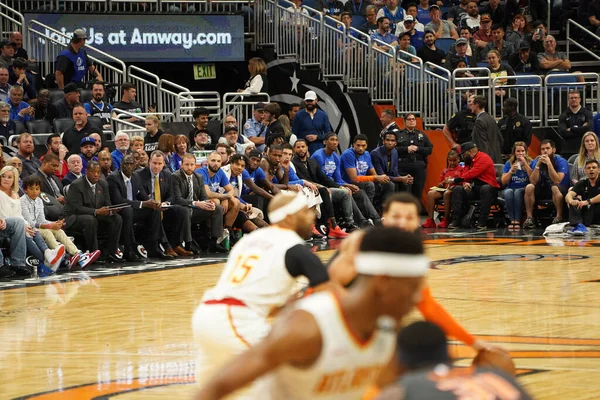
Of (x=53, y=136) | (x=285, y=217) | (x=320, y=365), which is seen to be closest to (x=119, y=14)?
(x=53, y=136)

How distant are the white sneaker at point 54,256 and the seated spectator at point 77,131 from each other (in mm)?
2925

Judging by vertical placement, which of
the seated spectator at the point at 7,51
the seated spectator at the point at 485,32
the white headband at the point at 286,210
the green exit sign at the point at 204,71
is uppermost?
the seated spectator at the point at 485,32

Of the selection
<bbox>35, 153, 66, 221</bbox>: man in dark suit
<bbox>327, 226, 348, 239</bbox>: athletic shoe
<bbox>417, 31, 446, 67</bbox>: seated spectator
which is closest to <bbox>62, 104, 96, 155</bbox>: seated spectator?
<bbox>35, 153, 66, 221</bbox>: man in dark suit

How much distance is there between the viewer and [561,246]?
16484 mm

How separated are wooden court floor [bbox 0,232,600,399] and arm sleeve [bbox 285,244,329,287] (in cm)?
232

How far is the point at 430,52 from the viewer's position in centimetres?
2286

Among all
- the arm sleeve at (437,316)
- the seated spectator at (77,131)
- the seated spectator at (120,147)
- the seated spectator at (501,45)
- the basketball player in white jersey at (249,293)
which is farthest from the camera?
the seated spectator at (501,45)

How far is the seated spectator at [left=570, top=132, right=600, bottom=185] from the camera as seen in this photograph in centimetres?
1817

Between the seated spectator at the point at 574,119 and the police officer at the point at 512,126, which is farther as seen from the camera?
the police officer at the point at 512,126

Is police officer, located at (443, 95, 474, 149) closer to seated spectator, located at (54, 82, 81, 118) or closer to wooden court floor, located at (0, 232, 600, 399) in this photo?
wooden court floor, located at (0, 232, 600, 399)

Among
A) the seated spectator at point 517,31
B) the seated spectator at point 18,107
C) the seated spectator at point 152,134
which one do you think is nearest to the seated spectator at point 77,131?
the seated spectator at point 152,134

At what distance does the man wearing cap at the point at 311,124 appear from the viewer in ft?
67.7

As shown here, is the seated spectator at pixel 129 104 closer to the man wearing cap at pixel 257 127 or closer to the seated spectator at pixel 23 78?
the seated spectator at pixel 23 78

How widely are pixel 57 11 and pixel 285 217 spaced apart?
57.3 ft
